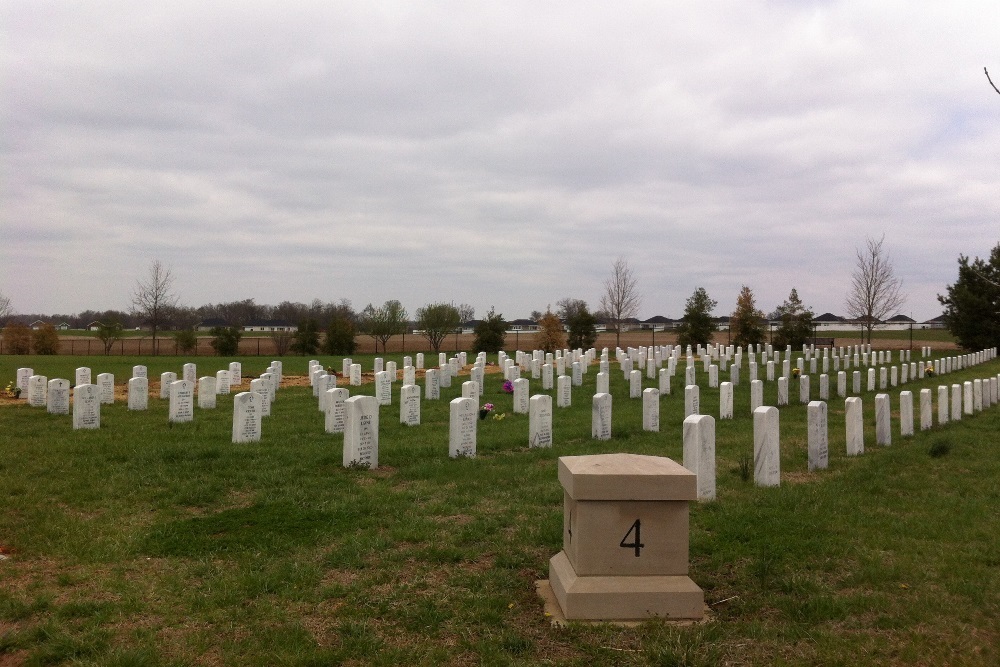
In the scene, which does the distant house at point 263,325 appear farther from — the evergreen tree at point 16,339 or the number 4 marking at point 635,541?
the number 4 marking at point 635,541

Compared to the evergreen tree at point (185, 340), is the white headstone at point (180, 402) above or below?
below

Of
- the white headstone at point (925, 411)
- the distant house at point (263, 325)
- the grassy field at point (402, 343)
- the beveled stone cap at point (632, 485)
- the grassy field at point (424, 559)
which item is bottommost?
the grassy field at point (424, 559)

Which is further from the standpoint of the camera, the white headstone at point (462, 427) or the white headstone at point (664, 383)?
the white headstone at point (664, 383)

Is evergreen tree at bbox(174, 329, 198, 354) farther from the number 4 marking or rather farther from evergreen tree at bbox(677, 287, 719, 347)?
the number 4 marking

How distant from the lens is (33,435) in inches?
447

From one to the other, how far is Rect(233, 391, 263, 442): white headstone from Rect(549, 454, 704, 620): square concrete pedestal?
7366 mm

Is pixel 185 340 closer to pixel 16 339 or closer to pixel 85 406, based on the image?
pixel 16 339

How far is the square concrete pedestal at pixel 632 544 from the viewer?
15.6ft

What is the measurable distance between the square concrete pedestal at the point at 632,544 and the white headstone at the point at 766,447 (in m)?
3.90

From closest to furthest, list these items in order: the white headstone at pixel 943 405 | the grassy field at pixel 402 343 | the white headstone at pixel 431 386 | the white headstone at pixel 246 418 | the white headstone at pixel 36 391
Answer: the white headstone at pixel 246 418 < the white headstone at pixel 943 405 < the white headstone at pixel 36 391 < the white headstone at pixel 431 386 < the grassy field at pixel 402 343

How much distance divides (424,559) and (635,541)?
1839 millimetres

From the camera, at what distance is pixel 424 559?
19.2ft

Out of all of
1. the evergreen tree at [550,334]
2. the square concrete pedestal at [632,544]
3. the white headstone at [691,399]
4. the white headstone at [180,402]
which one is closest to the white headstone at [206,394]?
the white headstone at [180,402]

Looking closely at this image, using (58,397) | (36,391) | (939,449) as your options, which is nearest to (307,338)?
(36,391)
